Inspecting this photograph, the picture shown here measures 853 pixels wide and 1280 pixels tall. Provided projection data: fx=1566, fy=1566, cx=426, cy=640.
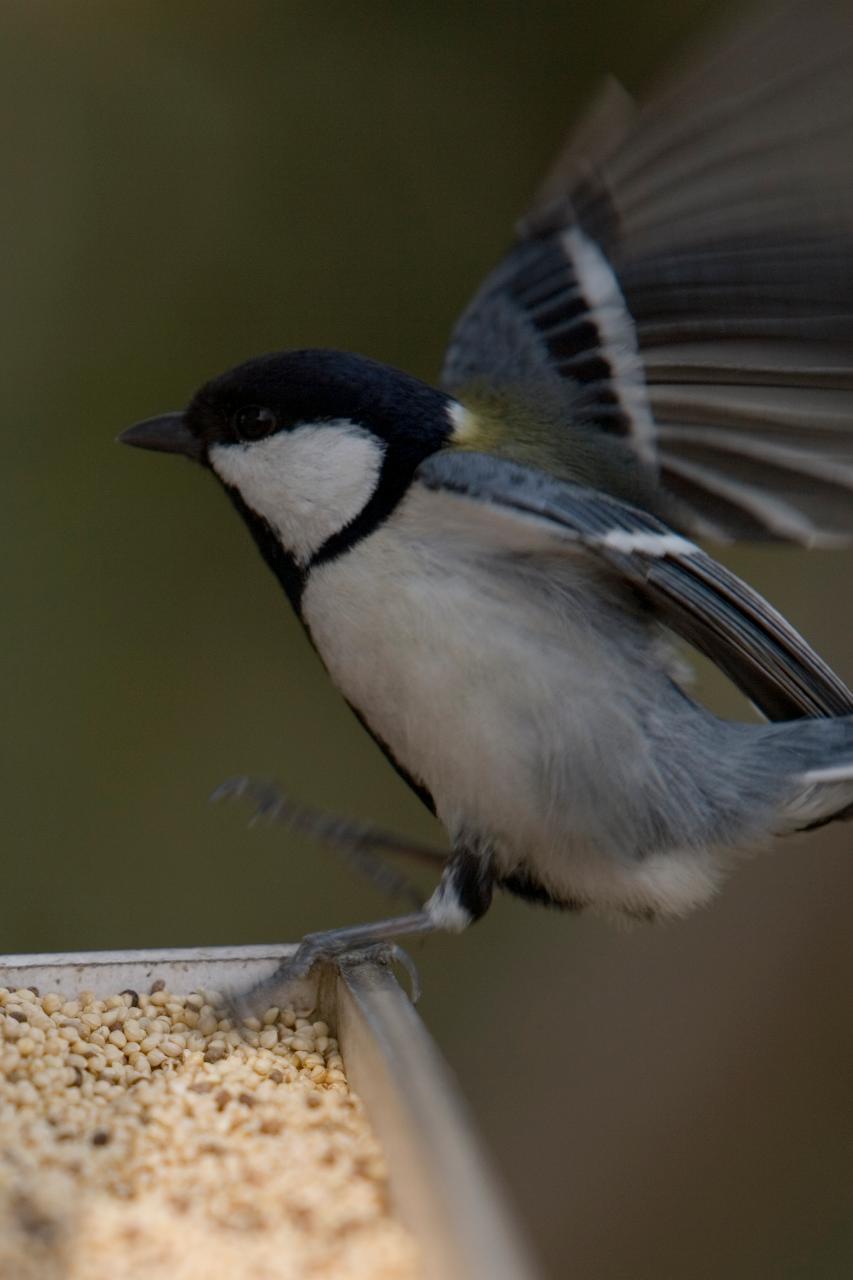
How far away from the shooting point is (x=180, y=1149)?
1219 millimetres

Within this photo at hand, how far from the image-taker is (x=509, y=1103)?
11.0 feet

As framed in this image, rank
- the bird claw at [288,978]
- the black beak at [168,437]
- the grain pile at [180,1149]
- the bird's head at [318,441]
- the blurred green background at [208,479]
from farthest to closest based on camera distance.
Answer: the blurred green background at [208,479]
the black beak at [168,437]
the bird's head at [318,441]
the bird claw at [288,978]
the grain pile at [180,1149]

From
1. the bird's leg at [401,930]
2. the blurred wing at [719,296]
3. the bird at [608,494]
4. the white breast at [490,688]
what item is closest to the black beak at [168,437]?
the bird at [608,494]

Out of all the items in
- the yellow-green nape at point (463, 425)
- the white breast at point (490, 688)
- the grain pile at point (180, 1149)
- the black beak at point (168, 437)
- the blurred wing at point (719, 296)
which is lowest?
the grain pile at point (180, 1149)

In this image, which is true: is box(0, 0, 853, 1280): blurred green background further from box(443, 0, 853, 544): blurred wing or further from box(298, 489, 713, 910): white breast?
box(298, 489, 713, 910): white breast

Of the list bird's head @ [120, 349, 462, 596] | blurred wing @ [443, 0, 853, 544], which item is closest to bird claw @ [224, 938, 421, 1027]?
bird's head @ [120, 349, 462, 596]

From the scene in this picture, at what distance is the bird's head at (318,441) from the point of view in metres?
1.62

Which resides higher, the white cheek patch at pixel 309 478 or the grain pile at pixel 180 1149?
the white cheek patch at pixel 309 478

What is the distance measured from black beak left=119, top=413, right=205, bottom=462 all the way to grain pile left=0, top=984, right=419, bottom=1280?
61 cm

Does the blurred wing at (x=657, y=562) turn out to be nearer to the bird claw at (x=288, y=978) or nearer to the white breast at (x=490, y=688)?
the white breast at (x=490, y=688)

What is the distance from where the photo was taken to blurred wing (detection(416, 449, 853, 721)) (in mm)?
1503

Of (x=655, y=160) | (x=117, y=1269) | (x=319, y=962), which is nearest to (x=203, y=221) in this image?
(x=655, y=160)

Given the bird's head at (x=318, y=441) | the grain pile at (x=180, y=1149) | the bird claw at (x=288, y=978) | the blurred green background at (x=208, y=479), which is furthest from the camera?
the blurred green background at (x=208, y=479)

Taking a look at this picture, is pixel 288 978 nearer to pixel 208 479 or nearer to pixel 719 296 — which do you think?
pixel 719 296
